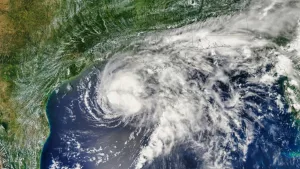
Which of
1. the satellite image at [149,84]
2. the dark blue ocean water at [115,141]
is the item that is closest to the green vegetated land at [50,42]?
the satellite image at [149,84]

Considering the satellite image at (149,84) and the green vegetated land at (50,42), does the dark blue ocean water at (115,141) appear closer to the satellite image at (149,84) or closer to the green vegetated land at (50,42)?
the satellite image at (149,84)

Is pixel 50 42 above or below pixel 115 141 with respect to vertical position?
above

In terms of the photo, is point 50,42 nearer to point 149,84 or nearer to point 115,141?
point 149,84

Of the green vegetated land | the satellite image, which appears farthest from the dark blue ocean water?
the green vegetated land

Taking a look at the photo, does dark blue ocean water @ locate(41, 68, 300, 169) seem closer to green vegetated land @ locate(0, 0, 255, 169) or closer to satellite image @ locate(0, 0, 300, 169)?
satellite image @ locate(0, 0, 300, 169)

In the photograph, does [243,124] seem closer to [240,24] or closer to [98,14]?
[240,24]

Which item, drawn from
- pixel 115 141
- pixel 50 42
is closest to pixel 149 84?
pixel 115 141
